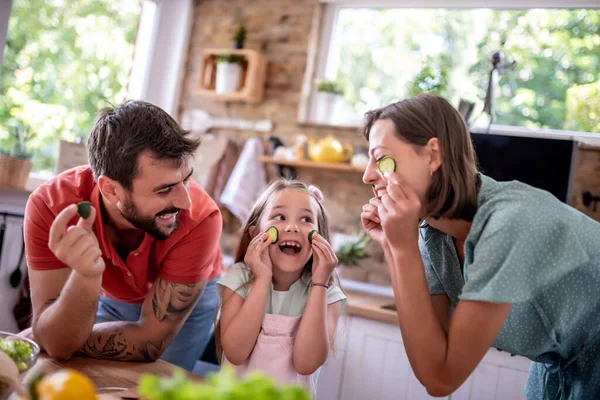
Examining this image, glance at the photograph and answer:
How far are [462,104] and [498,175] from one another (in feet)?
1.49

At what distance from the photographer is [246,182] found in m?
3.94

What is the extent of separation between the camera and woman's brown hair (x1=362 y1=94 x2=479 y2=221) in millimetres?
1532

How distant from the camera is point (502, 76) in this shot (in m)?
3.62

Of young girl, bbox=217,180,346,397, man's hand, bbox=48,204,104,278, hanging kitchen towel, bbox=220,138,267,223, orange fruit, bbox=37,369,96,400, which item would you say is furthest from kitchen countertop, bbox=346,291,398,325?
orange fruit, bbox=37,369,96,400

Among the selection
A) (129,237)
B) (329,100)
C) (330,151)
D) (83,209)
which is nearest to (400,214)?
(83,209)

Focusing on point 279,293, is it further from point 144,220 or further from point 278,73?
point 278,73

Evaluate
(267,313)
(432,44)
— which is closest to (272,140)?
(432,44)

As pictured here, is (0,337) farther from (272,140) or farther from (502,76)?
(502,76)

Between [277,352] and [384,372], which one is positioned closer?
[277,352]

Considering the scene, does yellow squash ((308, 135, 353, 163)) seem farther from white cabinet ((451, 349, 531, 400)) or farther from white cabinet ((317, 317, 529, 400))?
white cabinet ((451, 349, 531, 400))

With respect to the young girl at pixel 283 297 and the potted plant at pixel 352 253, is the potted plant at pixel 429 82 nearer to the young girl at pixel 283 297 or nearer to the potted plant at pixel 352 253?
the potted plant at pixel 352 253

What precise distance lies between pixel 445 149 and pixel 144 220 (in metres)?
0.97

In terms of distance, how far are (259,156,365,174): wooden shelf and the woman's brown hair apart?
198cm

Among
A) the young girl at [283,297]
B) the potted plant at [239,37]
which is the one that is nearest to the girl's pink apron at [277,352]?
the young girl at [283,297]
